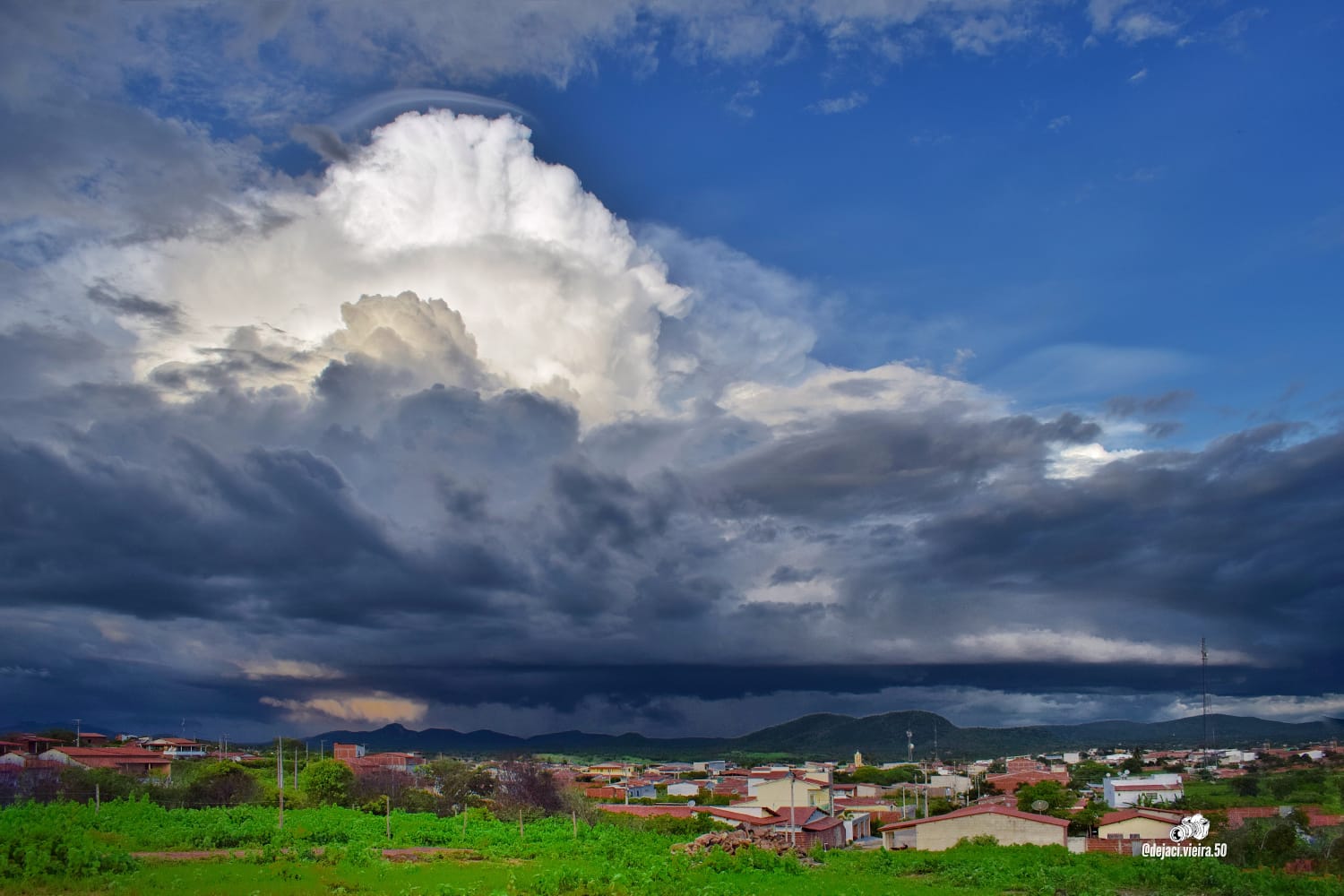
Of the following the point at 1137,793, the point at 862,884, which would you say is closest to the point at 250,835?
the point at 862,884

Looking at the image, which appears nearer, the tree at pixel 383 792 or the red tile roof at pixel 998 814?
the red tile roof at pixel 998 814

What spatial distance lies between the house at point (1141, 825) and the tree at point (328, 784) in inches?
2038

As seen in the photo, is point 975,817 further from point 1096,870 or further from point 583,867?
point 583,867

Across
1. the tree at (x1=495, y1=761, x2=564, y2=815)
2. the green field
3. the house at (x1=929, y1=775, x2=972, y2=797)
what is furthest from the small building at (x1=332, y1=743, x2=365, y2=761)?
the green field

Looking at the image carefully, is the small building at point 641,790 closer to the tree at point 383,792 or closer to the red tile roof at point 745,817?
the tree at point 383,792

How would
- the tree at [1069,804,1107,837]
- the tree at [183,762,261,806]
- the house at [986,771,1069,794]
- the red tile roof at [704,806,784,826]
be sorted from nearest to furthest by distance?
the tree at [1069,804,1107,837], the tree at [183,762,261,806], the red tile roof at [704,806,784,826], the house at [986,771,1069,794]

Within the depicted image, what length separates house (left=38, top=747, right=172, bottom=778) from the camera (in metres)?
74.6

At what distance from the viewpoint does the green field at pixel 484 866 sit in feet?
88.3

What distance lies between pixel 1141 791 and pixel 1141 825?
2710 cm

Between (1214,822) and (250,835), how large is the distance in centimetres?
5042

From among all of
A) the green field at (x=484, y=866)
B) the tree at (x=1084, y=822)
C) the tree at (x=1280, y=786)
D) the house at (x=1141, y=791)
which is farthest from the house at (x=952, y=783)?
the green field at (x=484, y=866)

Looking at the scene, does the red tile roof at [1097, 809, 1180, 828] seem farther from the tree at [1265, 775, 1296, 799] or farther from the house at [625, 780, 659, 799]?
the house at [625, 780, 659, 799]

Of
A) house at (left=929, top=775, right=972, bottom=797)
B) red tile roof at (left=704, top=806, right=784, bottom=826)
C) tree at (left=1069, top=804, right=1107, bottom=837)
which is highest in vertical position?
red tile roof at (left=704, top=806, right=784, bottom=826)

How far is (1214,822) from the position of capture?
178 feet
